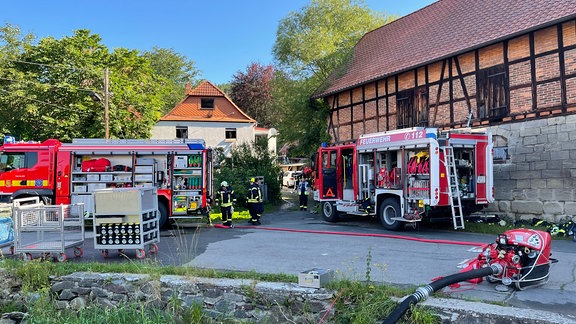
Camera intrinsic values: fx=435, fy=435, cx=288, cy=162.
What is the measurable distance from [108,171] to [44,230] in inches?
204

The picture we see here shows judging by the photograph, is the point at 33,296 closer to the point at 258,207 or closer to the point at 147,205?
the point at 147,205

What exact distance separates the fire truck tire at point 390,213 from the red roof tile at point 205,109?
2546 cm

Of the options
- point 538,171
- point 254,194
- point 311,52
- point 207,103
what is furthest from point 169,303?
point 207,103

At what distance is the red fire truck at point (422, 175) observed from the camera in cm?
1076

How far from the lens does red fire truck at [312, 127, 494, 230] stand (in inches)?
424

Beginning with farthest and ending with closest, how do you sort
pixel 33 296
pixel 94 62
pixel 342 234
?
1. pixel 94 62
2. pixel 342 234
3. pixel 33 296

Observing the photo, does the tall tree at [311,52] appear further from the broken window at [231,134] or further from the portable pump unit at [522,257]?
the portable pump unit at [522,257]

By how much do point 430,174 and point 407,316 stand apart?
642 centimetres

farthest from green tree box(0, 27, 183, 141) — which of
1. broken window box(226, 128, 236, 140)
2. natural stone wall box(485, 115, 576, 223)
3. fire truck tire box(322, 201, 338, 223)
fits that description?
natural stone wall box(485, 115, 576, 223)

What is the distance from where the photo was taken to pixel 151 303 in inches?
242

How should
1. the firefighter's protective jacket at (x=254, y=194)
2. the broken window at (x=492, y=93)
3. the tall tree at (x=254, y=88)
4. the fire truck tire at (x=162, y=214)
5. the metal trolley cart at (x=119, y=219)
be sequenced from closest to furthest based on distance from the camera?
the metal trolley cart at (x=119, y=219), the fire truck tire at (x=162, y=214), the broken window at (x=492, y=93), the firefighter's protective jacket at (x=254, y=194), the tall tree at (x=254, y=88)

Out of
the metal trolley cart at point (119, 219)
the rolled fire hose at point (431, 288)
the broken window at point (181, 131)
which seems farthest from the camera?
the broken window at point (181, 131)

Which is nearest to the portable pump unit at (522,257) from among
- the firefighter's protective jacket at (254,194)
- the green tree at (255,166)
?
the firefighter's protective jacket at (254,194)

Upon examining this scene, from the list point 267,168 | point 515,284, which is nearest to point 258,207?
point 267,168
